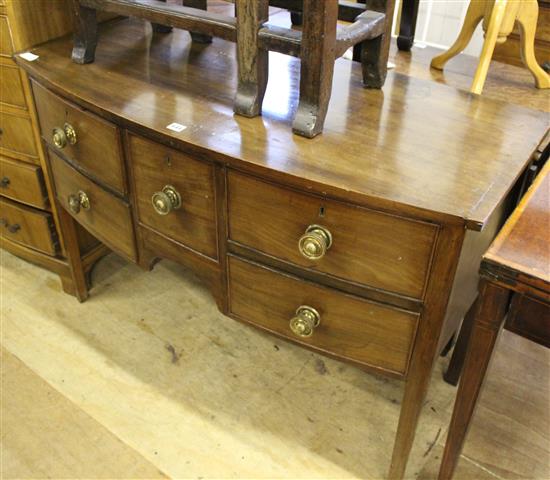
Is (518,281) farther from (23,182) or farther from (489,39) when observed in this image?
(23,182)

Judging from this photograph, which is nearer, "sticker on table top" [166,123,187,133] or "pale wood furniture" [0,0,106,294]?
"sticker on table top" [166,123,187,133]

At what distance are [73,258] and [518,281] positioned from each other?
1217 millimetres

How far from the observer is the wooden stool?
118 centimetres

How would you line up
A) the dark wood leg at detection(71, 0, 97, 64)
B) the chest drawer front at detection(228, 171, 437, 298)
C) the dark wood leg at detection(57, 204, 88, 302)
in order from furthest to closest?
the dark wood leg at detection(57, 204, 88, 302), the dark wood leg at detection(71, 0, 97, 64), the chest drawer front at detection(228, 171, 437, 298)

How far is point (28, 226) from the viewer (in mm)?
1622

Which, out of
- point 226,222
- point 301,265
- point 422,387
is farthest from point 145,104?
point 422,387

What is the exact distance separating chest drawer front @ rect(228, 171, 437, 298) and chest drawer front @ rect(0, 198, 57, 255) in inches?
32.2

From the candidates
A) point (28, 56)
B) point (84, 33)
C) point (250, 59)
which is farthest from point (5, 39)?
point (250, 59)

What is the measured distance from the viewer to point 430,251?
2.69 ft

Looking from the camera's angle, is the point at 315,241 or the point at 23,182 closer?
the point at 315,241

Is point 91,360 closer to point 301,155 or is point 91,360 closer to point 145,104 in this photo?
point 145,104

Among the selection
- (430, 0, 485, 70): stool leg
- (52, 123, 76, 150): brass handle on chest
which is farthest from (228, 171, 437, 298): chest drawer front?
(430, 0, 485, 70): stool leg

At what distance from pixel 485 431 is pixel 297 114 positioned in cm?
87

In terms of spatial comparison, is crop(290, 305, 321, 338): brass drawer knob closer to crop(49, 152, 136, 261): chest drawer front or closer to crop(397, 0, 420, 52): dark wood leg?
crop(49, 152, 136, 261): chest drawer front
